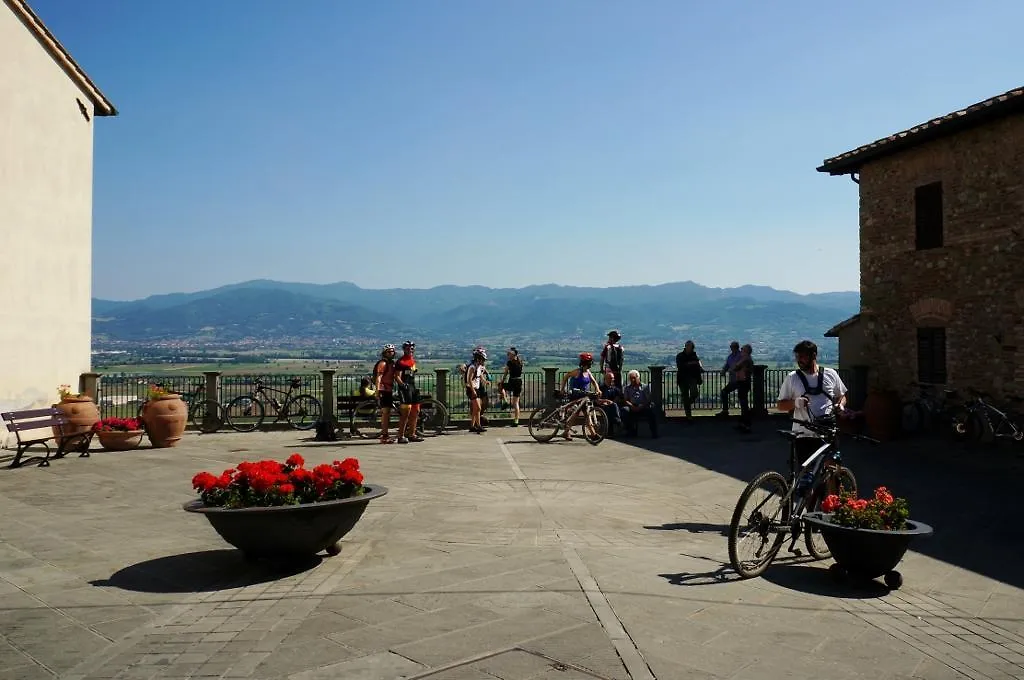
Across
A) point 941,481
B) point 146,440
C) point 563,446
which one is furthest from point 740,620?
point 146,440

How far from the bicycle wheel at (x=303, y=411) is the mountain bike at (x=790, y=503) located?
11.9 metres

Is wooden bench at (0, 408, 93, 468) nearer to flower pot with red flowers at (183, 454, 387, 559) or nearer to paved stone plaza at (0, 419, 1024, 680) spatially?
paved stone plaza at (0, 419, 1024, 680)

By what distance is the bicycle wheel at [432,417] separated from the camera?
53.6ft

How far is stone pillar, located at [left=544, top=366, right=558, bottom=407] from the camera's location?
18.1m

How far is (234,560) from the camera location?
6.55 meters

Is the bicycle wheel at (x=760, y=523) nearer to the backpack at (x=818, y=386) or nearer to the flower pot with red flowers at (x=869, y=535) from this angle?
the flower pot with red flowers at (x=869, y=535)

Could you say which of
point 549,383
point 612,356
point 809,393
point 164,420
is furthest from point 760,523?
point 549,383

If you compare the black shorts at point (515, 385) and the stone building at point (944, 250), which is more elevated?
the stone building at point (944, 250)

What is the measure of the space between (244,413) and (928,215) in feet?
48.5

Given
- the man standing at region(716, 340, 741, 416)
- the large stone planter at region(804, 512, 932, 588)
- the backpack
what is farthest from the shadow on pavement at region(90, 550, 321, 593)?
the man standing at region(716, 340, 741, 416)

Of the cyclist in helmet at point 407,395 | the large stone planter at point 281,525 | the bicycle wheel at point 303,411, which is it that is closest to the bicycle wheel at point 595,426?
the cyclist in helmet at point 407,395

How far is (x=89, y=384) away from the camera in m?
16.3

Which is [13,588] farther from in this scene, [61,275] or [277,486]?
[61,275]

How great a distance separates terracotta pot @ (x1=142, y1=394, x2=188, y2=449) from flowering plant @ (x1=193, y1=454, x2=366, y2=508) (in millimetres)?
8715
